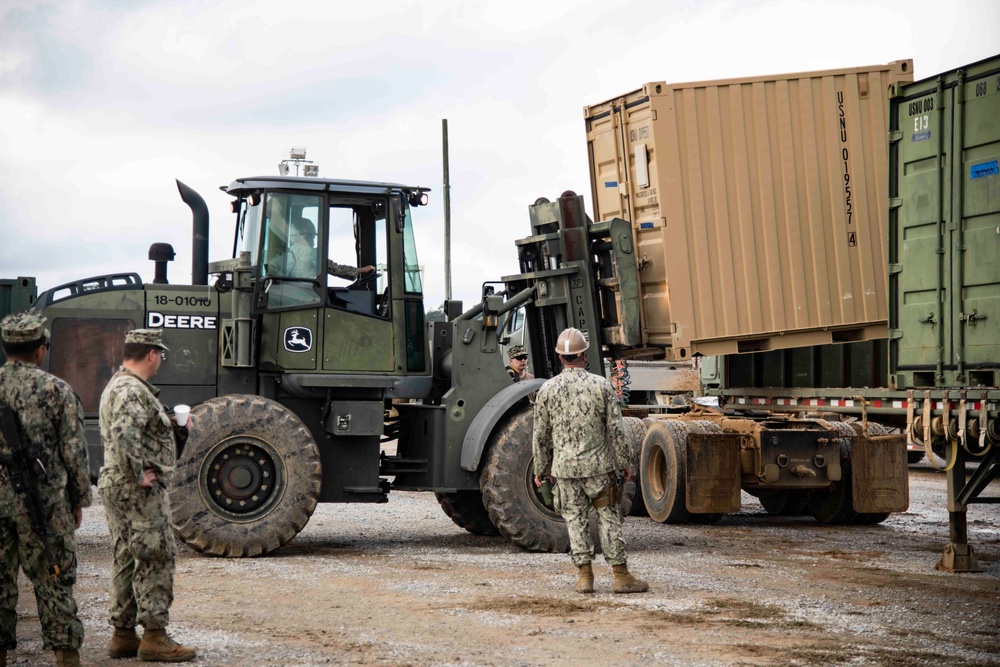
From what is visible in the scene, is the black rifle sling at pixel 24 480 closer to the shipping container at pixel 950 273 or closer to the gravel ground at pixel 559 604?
the gravel ground at pixel 559 604

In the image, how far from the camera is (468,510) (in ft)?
37.2

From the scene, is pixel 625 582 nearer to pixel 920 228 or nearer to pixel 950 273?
pixel 950 273

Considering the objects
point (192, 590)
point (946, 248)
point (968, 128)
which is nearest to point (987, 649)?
point (946, 248)

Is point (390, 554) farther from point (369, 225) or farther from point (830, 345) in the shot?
point (830, 345)

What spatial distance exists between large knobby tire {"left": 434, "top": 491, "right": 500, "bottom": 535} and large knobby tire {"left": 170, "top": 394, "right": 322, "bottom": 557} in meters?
1.91

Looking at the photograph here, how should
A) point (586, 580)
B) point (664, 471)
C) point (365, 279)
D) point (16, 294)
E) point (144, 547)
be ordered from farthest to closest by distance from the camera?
1. point (664, 471)
2. point (16, 294)
3. point (365, 279)
4. point (586, 580)
5. point (144, 547)

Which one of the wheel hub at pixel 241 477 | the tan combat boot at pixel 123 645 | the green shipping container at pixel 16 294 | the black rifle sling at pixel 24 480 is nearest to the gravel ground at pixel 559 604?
the tan combat boot at pixel 123 645

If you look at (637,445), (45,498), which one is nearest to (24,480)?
(45,498)

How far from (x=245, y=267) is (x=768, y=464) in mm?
5449

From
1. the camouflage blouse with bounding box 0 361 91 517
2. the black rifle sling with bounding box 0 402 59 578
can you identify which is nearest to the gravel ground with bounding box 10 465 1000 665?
the black rifle sling with bounding box 0 402 59 578

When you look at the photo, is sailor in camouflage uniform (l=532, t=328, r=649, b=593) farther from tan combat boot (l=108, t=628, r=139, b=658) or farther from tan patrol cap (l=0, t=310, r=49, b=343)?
tan patrol cap (l=0, t=310, r=49, b=343)

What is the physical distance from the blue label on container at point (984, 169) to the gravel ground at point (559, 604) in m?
3.05

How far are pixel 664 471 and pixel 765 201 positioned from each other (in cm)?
309

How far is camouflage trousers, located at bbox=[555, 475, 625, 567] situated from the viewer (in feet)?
26.9
